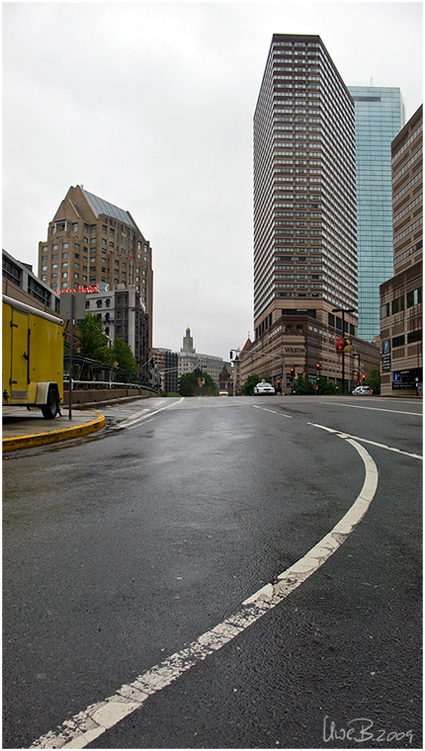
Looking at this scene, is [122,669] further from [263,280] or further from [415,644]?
[263,280]

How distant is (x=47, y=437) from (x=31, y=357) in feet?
9.21

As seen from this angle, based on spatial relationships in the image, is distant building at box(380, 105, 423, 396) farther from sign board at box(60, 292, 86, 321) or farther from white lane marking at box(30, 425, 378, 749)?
white lane marking at box(30, 425, 378, 749)

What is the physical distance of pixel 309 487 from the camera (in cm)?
522

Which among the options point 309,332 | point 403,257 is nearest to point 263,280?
point 309,332

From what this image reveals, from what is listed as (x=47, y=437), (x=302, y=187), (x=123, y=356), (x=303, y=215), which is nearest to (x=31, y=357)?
(x=47, y=437)

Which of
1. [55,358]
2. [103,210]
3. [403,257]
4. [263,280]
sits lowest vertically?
[55,358]

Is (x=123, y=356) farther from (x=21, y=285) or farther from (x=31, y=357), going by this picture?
(x=31, y=357)

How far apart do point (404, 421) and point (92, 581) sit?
12.2 meters

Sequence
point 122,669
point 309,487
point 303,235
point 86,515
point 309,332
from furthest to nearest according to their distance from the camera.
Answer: point 303,235, point 309,332, point 309,487, point 86,515, point 122,669

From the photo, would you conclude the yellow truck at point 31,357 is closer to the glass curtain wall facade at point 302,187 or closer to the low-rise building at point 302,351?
the low-rise building at point 302,351

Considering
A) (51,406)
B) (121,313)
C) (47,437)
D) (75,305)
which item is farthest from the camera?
(121,313)

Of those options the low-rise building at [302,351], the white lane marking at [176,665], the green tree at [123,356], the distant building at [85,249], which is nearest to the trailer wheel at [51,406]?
the white lane marking at [176,665]

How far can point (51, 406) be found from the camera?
12680mm

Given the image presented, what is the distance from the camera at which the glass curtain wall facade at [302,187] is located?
134 m
